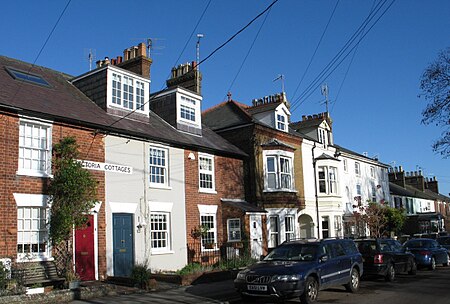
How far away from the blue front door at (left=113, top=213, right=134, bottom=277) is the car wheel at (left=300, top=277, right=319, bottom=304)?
7863mm

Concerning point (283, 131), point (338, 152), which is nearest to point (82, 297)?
point (283, 131)

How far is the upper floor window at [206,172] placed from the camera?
71.1ft

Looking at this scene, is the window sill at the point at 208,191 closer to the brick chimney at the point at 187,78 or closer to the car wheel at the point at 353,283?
the brick chimney at the point at 187,78

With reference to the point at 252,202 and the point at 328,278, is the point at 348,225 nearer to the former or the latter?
the point at 252,202

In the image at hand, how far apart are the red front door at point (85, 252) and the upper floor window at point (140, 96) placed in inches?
246

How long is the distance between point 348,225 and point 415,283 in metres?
17.9

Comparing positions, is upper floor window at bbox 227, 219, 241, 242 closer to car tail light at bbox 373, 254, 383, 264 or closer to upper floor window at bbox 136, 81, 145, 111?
upper floor window at bbox 136, 81, 145, 111

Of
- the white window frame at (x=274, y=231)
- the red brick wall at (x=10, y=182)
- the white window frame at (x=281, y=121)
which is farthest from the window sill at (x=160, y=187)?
the white window frame at (x=281, y=121)

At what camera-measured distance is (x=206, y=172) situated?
21.9 metres

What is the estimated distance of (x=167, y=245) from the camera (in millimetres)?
19078

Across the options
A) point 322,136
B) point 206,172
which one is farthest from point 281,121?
point 206,172

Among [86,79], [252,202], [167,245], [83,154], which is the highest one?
[86,79]

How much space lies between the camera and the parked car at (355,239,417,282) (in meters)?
16.0

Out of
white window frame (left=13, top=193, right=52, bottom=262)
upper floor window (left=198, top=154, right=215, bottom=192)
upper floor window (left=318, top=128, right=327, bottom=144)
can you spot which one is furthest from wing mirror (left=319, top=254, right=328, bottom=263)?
upper floor window (left=318, top=128, right=327, bottom=144)
